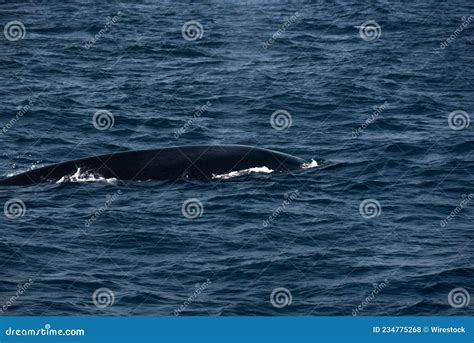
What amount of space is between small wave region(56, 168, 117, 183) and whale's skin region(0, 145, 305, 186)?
0.39ft

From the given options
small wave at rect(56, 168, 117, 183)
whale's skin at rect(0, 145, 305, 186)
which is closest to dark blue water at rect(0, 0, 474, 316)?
small wave at rect(56, 168, 117, 183)

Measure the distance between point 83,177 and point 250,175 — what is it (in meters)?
5.74

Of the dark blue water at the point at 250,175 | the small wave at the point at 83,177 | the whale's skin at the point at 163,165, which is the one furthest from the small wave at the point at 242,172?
the small wave at the point at 83,177

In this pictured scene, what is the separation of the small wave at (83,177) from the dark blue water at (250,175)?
482 millimetres

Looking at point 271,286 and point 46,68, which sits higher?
point 46,68

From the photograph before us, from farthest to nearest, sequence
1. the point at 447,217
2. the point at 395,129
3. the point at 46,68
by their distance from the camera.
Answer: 1. the point at 46,68
2. the point at 395,129
3. the point at 447,217

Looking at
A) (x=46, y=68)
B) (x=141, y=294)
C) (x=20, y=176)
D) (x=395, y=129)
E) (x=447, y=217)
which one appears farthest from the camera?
(x=46, y=68)

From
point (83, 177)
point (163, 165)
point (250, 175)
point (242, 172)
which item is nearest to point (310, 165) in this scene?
point (250, 175)

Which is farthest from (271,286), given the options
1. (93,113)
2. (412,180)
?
(93,113)

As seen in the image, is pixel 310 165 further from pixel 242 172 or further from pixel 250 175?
pixel 242 172

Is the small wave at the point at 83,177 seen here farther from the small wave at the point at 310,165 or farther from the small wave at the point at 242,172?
the small wave at the point at 310,165

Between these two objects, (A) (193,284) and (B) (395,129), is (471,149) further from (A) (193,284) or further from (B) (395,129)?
(A) (193,284)

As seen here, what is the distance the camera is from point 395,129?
45.9m

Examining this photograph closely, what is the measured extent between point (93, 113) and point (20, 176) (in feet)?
31.7
